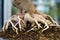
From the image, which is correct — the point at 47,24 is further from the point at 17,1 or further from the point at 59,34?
the point at 17,1

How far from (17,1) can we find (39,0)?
3.55m

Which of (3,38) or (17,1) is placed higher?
(17,1)

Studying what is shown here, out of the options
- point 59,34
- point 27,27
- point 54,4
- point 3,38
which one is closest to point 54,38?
point 59,34

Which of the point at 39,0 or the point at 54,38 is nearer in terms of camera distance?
the point at 54,38

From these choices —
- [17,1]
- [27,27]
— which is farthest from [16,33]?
[17,1]

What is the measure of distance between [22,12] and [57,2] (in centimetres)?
357

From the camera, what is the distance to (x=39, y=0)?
4457 millimetres

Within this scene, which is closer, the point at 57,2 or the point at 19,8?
the point at 19,8

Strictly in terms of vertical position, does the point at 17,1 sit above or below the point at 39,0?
above

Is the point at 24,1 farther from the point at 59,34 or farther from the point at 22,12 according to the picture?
the point at 59,34

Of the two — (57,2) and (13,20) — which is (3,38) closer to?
(13,20)

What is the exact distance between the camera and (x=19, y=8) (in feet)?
3.20

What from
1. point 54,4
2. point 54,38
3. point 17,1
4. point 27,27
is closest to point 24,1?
point 17,1

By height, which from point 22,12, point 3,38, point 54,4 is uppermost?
point 22,12
